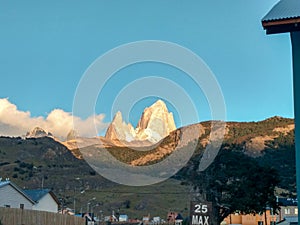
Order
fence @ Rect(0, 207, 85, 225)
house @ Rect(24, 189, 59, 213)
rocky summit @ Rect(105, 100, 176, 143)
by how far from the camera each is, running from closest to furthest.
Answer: fence @ Rect(0, 207, 85, 225) → house @ Rect(24, 189, 59, 213) → rocky summit @ Rect(105, 100, 176, 143)

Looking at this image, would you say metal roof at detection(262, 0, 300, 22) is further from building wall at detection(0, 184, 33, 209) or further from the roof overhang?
building wall at detection(0, 184, 33, 209)

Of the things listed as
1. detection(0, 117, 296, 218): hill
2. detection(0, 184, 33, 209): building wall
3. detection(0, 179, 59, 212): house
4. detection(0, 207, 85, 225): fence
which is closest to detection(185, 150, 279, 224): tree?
detection(0, 207, 85, 225): fence

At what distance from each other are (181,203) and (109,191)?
16.8m

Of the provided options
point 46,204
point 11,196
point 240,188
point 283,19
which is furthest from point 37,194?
point 283,19

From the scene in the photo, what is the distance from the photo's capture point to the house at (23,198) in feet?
136

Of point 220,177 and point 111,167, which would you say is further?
point 111,167

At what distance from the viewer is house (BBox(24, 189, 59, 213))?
161ft

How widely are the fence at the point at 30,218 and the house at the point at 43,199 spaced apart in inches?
524

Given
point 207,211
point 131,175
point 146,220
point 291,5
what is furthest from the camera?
point 131,175

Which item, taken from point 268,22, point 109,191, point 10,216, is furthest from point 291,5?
point 109,191

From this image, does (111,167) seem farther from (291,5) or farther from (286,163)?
(291,5)

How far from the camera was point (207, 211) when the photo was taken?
29.4ft

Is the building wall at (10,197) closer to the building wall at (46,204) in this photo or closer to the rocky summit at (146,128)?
the building wall at (46,204)

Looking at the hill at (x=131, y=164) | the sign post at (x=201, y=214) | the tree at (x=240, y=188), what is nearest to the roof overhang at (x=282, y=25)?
the sign post at (x=201, y=214)
